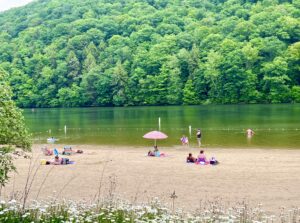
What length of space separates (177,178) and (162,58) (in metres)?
111

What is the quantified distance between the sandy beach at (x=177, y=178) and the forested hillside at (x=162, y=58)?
275ft

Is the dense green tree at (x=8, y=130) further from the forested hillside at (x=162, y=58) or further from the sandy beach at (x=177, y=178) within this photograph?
the forested hillside at (x=162, y=58)

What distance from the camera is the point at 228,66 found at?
118 metres

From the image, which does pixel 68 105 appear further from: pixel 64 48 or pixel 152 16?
pixel 152 16

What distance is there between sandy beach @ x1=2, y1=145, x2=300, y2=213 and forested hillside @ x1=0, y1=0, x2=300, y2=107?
83.9 m

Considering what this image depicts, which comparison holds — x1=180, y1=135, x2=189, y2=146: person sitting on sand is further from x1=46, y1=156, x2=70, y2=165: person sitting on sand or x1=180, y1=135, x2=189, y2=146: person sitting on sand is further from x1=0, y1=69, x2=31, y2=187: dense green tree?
x1=0, y1=69, x2=31, y2=187: dense green tree

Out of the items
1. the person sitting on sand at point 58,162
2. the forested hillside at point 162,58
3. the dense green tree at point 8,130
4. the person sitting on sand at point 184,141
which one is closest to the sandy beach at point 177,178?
the person sitting on sand at point 58,162

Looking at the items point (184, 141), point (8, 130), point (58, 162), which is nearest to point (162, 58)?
point (184, 141)

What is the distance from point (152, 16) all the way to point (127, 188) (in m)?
156

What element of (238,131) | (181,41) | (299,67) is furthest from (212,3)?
(238,131)

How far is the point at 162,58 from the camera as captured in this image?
131625 millimetres

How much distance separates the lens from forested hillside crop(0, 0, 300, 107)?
116062mm

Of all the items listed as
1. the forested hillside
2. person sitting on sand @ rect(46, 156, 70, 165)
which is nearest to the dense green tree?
person sitting on sand @ rect(46, 156, 70, 165)

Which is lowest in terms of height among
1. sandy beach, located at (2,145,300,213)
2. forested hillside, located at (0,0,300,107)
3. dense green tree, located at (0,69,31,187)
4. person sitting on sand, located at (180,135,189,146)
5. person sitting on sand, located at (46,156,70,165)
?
sandy beach, located at (2,145,300,213)
